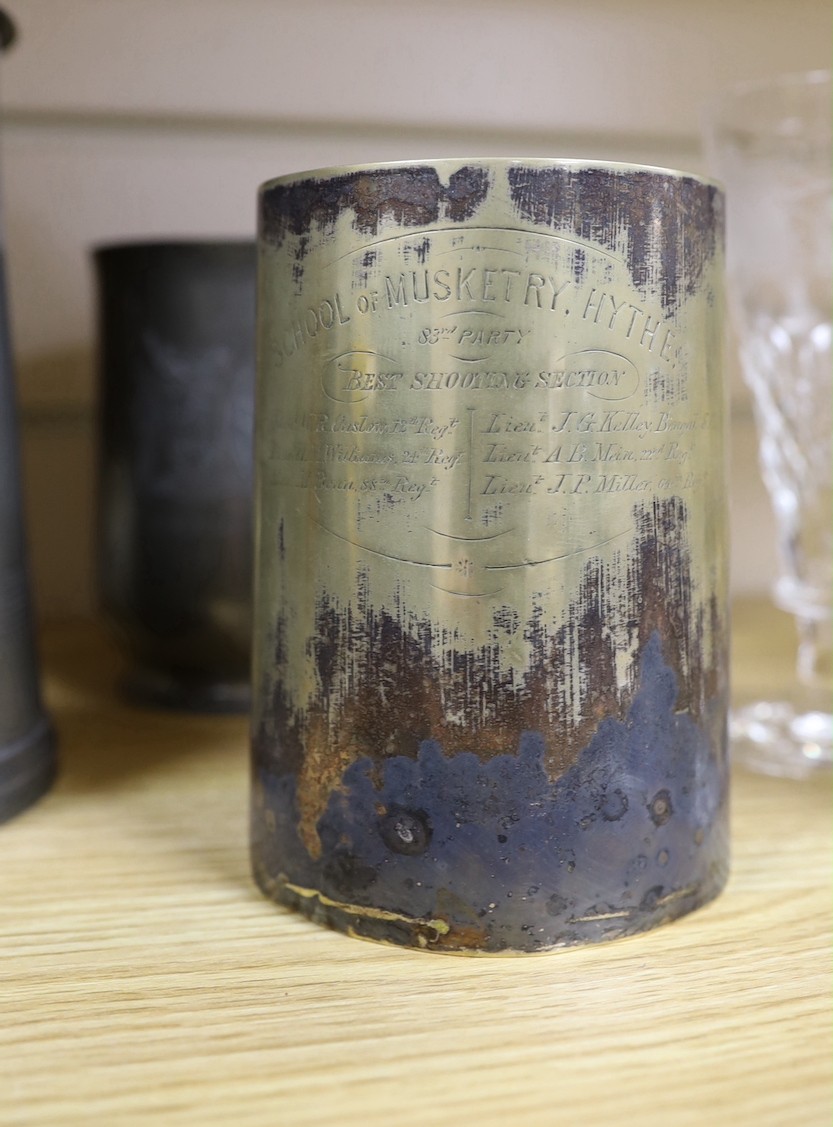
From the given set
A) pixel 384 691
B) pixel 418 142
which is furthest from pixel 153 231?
pixel 384 691

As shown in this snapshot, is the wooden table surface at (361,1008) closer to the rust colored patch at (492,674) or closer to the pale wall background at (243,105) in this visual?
the rust colored patch at (492,674)

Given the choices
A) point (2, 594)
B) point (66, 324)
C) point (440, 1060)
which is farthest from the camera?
point (66, 324)

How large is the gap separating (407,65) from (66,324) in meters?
0.27

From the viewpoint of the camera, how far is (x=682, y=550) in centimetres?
39

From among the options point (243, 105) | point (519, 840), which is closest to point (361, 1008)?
point (519, 840)

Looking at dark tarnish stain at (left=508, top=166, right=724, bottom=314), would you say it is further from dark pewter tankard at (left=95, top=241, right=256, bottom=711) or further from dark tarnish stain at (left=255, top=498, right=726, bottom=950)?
dark pewter tankard at (left=95, top=241, right=256, bottom=711)

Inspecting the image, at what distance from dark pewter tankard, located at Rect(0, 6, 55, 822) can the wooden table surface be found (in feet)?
0.08

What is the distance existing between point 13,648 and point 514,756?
9.2 inches

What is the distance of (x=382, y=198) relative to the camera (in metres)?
0.37

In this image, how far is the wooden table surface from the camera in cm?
30

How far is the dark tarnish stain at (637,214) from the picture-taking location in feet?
1.18

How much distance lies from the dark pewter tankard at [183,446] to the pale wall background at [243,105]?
15 centimetres

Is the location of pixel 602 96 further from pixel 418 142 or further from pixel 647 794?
pixel 647 794

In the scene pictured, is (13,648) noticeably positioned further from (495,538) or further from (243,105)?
(243,105)
